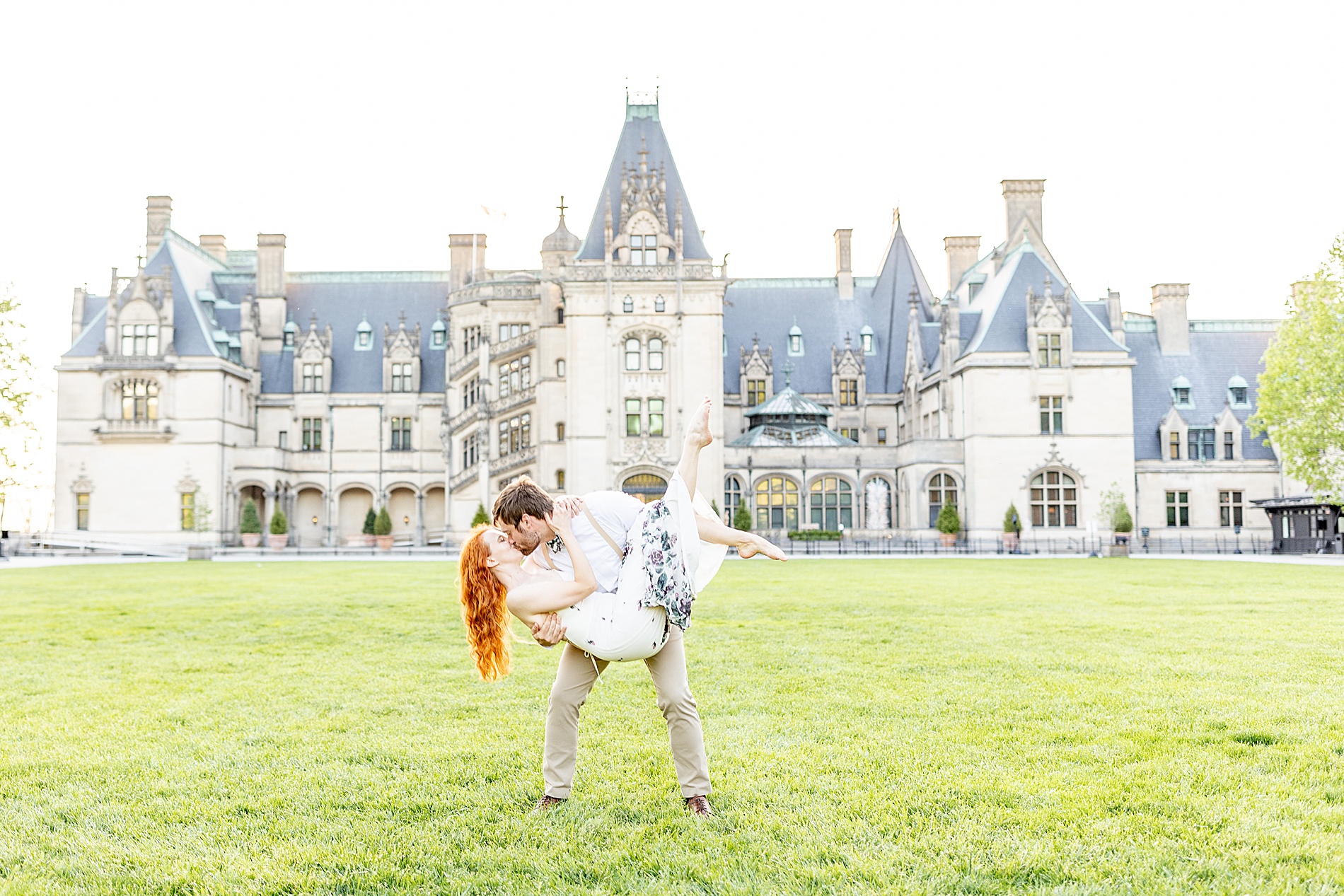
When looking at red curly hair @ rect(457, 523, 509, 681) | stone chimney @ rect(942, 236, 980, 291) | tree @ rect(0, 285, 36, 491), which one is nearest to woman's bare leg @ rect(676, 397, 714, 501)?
red curly hair @ rect(457, 523, 509, 681)

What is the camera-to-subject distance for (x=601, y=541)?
19.8ft

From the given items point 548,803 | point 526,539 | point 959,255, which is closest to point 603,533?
point 526,539

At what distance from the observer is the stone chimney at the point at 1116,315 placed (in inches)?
2130

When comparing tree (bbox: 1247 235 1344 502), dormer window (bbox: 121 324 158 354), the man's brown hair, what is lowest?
the man's brown hair

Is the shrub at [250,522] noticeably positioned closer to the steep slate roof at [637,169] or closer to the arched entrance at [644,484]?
the arched entrance at [644,484]

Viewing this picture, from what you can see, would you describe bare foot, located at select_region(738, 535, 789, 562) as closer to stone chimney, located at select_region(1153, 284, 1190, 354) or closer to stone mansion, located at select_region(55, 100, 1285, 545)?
stone mansion, located at select_region(55, 100, 1285, 545)

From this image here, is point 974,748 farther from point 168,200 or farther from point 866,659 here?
point 168,200

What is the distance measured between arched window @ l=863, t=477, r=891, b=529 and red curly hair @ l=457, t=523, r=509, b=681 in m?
44.7

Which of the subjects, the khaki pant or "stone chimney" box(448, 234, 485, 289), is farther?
"stone chimney" box(448, 234, 485, 289)

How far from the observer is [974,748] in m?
7.32

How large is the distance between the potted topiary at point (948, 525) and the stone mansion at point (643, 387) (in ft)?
6.10

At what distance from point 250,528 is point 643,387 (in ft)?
64.5

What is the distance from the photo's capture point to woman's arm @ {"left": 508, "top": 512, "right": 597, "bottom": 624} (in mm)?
5730

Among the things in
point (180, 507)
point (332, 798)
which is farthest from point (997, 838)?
point (180, 507)
